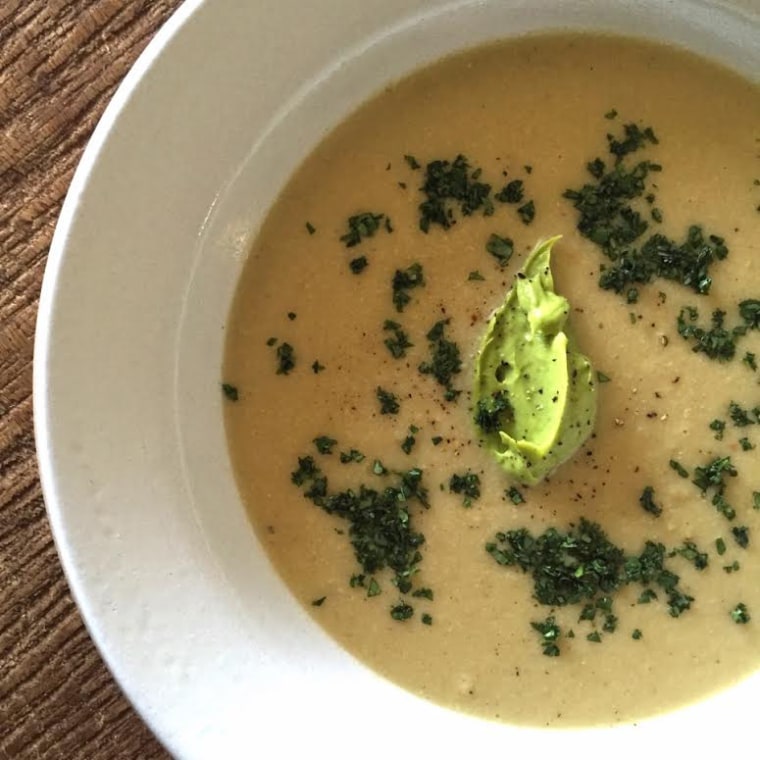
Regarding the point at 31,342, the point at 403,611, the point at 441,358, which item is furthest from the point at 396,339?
the point at 31,342

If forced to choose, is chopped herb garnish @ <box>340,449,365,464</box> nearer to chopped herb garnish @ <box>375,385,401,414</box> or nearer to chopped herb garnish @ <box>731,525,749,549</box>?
chopped herb garnish @ <box>375,385,401,414</box>

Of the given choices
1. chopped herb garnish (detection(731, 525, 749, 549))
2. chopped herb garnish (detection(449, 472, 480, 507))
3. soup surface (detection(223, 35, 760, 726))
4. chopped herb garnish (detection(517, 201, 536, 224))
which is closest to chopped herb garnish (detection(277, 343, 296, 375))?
soup surface (detection(223, 35, 760, 726))

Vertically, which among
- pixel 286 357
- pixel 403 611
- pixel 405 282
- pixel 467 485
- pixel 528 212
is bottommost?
pixel 403 611

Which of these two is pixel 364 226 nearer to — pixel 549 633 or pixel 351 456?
pixel 351 456

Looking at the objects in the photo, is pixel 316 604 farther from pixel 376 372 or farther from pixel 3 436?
pixel 3 436

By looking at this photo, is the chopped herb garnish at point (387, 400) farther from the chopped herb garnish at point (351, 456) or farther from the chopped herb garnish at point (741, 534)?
the chopped herb garnish at point (741, 534)

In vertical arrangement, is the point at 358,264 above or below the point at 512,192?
below
